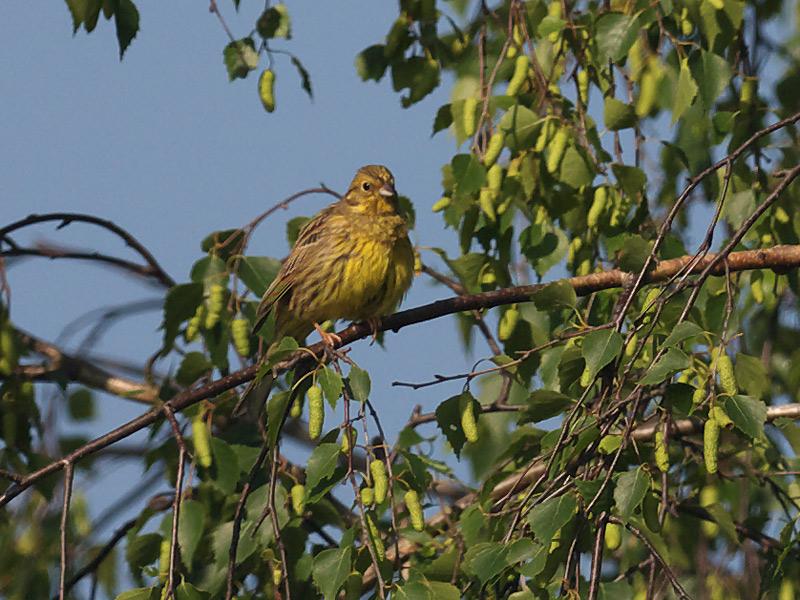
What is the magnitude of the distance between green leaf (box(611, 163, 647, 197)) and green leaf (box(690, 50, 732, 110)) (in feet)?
1.04

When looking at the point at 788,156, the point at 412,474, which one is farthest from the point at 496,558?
the point at 788,156

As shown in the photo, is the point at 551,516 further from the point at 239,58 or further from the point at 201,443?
the point at 239,58

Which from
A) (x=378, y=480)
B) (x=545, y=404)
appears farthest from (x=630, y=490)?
(x=378, y=480)

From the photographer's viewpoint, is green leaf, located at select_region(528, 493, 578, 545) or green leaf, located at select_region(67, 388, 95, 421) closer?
green leaf, located at select_region(528, 493, 578, 545)

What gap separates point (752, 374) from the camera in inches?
164

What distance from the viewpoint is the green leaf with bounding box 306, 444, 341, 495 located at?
142 inches

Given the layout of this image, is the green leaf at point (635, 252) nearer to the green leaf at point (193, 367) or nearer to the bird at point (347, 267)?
the bird at point (347, 267)

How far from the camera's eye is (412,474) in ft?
13.1

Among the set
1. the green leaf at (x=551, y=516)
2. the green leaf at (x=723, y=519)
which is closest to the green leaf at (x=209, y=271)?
the green leaf at (x=723, y=519)

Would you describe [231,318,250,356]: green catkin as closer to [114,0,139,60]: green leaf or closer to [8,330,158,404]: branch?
[114,0,139,60]: green leaf

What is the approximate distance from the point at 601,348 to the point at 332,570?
844mm

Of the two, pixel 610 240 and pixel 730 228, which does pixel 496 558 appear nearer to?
pixel 610 240

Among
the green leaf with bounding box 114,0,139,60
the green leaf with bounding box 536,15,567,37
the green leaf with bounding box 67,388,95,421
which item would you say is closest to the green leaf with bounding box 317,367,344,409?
the green leaf with bounding box 114,0,139,60

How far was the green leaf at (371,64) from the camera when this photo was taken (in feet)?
18.4
